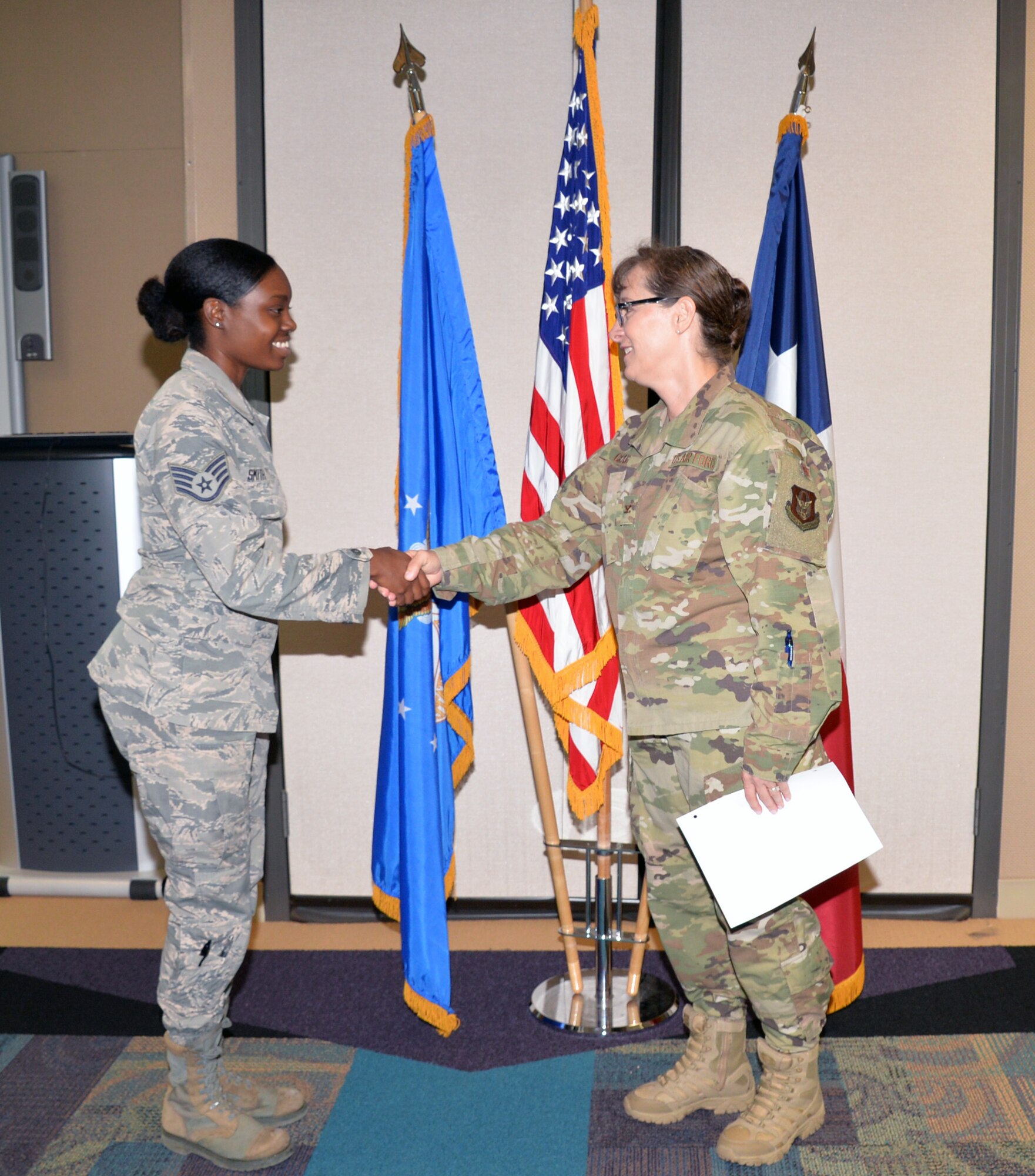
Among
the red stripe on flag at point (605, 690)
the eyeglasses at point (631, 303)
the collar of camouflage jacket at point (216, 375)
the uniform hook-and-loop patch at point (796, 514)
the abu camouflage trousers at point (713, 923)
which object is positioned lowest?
the abu camouflage trousers at point (713, 923)

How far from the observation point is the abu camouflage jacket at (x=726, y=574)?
1.94 meters

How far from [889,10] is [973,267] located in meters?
0.73

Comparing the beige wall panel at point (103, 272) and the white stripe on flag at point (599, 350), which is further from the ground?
the beige wall panel at point (103, 272)

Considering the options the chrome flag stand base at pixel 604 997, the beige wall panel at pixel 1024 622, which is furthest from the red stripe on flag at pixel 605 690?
the beige wall panel at pixel 1024 622

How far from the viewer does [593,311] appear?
2.55 meters

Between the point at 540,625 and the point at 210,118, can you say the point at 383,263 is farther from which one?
the point at 540,625

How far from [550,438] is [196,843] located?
4.00ft

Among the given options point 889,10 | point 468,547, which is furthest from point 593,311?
point 889,10

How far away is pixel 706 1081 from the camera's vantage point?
2303 mm

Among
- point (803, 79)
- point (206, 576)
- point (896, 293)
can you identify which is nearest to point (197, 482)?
point (206, 576)

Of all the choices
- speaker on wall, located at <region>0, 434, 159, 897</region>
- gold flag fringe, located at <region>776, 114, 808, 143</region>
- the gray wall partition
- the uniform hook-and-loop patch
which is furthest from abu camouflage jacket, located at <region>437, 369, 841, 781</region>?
speaker on wall, located at <region>0, 434, 159, 897</region>

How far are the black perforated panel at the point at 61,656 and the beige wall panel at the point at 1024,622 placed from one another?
2.69 m

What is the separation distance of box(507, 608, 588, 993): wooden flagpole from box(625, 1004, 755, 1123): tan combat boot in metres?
0.49

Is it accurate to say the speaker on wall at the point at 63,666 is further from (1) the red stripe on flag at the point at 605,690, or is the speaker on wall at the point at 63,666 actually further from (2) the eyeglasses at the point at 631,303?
(2) the eyeglasses at the point at 631,303
